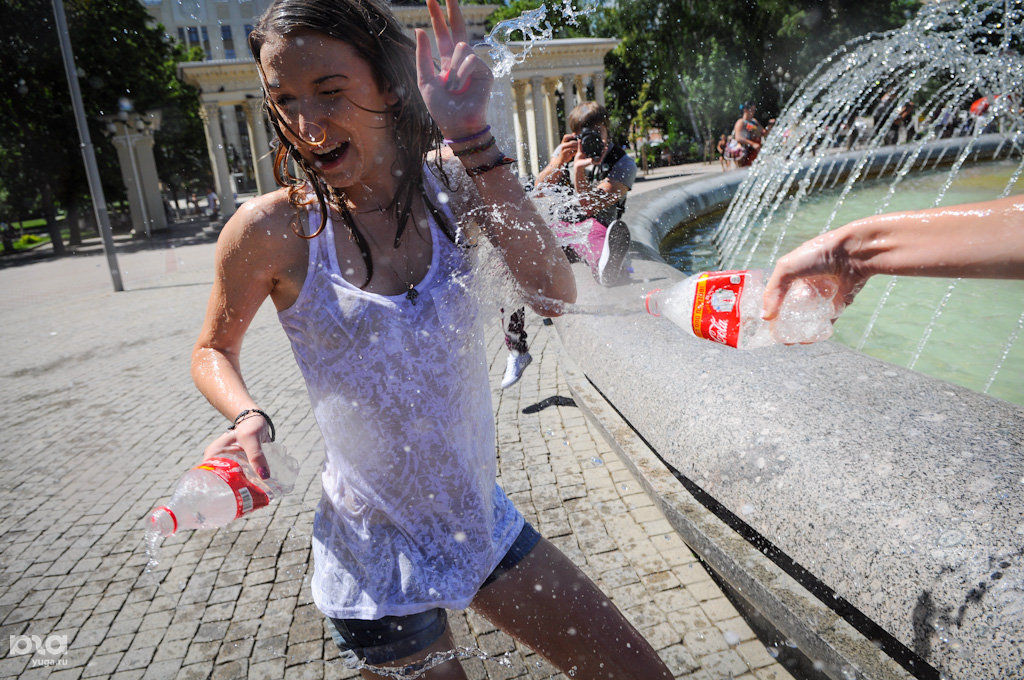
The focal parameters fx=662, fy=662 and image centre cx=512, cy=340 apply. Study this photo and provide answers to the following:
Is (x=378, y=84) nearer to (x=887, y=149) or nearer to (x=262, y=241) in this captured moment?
(x=262, y=241)

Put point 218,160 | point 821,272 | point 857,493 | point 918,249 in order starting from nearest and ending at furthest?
point 918,249, point 821,272, point 857,493, point 218,160

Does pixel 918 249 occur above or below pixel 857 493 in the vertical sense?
above

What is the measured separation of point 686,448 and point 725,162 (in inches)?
946

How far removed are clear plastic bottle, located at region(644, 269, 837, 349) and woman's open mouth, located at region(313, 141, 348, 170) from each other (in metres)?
0.95

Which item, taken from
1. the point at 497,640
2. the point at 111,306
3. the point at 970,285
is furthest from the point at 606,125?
the point at 111,306

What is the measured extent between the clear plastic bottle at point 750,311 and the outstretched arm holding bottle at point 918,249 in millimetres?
45

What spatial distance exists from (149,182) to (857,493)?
1368 inches

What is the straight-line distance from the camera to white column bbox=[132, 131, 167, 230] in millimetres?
30297

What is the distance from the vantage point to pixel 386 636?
1.56m

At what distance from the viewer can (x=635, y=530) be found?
332 cm

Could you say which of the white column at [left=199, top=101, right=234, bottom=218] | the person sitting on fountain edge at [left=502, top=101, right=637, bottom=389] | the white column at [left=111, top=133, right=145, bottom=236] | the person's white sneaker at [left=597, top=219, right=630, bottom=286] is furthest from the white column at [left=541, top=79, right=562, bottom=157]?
the person's white sneaker at [left=597, top=219, right=630, bottom=286]

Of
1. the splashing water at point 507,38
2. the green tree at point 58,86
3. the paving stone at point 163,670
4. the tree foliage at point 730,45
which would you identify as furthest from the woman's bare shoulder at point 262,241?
the tree foliage at point 730,45

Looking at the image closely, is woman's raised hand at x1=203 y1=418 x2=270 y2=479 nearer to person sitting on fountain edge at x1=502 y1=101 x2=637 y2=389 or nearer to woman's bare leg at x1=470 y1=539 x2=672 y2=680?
woman's bare leg at x1=470 y1=539 x2=672 y2=680

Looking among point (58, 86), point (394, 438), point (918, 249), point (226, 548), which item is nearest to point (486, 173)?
point (394, 438)
